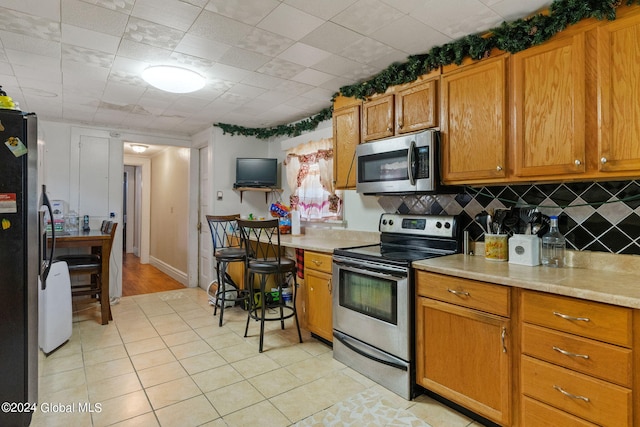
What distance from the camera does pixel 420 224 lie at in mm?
2641

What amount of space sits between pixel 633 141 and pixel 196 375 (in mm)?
2909

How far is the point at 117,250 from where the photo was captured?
465 cm

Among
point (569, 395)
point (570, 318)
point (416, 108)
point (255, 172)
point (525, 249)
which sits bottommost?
point (569, 395)

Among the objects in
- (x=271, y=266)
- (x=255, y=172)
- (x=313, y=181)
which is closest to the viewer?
(x=271, y=266)

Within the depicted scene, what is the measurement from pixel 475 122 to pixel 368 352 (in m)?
1.70

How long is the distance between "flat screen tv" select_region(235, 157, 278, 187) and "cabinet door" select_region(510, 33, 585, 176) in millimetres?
3063

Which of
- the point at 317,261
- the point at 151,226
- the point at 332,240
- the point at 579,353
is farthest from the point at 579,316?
the point at 151,226

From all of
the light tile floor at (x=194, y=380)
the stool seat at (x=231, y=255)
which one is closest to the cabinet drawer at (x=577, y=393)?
the light tile floor at (x=194, y=380)

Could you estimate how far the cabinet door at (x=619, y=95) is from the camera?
1570 millimetres

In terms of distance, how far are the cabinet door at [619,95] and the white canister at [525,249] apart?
1.72ft

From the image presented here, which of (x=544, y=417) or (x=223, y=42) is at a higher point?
(x=223, y=42)

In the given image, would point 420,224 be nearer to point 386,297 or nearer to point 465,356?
point 386,297

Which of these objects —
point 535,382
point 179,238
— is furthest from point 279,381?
point 179,238

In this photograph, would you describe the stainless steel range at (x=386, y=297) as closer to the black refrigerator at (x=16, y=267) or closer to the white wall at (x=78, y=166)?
the black refrigerator at (x=16, y=267)
